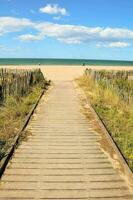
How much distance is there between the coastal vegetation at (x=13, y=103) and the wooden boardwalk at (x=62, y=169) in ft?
1.84

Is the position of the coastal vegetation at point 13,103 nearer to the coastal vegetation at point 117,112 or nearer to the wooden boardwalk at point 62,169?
A: the wooden boardwalk at point 62,169

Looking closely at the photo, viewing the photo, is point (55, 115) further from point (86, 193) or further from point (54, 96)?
point (86, 193)

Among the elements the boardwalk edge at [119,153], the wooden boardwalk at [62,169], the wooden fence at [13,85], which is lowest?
the wooden boardwalk at [62,169]

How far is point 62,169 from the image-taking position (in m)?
7.80

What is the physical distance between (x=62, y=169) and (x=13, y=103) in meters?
7.82

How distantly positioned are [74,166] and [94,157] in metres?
0.84

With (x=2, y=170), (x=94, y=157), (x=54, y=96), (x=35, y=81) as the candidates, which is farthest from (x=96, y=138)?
(x=35, y=81)

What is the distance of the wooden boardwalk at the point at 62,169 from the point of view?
21.7ft

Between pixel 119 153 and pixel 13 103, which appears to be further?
pixel 13 103

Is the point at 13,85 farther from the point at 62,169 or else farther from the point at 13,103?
the point at 62,169

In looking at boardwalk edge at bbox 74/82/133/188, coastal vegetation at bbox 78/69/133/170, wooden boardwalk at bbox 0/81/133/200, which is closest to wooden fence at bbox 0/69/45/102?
coastal vegetation at bbox 78/69/133/170

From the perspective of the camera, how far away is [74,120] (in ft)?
43.4

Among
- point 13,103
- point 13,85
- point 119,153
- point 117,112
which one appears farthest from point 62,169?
point 13,85

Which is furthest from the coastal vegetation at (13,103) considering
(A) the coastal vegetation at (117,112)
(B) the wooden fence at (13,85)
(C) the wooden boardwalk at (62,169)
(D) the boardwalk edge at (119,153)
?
(A) the coastal vegetation at (117,112)
